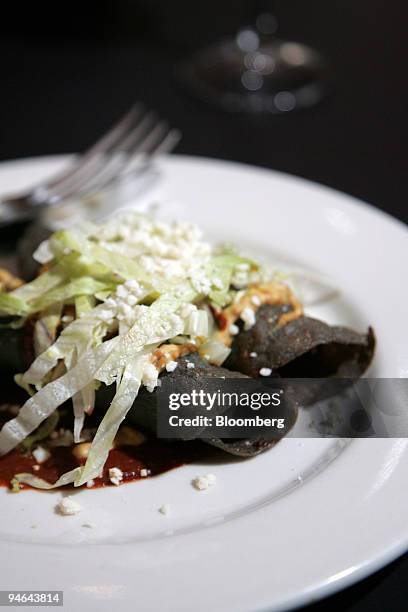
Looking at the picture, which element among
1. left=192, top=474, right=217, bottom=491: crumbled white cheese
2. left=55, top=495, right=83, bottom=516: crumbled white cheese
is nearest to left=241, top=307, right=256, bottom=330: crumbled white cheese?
left=192, top=474, right=217, bottom=491: crumbled white cheese

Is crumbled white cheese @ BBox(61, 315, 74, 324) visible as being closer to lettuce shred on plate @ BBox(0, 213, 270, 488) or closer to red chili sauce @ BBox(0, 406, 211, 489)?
lettuce shred on plate @ BBox(0, 213, 270, 488)

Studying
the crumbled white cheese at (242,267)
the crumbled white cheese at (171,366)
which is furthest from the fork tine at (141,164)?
the crumbled white cheese at (171,366)

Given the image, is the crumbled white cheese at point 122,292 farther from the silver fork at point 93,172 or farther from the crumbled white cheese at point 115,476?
the silver fork at point 93,172

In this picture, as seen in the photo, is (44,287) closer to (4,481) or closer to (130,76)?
(4,481)

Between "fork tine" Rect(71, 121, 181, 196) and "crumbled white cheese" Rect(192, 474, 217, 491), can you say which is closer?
"crumbled white cheese" Rect(192, 474, 217, 491)

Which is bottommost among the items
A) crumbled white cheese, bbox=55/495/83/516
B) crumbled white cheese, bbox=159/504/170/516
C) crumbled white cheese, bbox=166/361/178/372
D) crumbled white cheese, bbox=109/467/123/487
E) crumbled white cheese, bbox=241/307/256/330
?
crumbled white cheese, bbox=55/495/83/516

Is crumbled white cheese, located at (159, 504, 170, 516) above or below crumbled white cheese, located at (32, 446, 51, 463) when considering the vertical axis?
above

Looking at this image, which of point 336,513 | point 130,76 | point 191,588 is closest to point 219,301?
point 336,513
